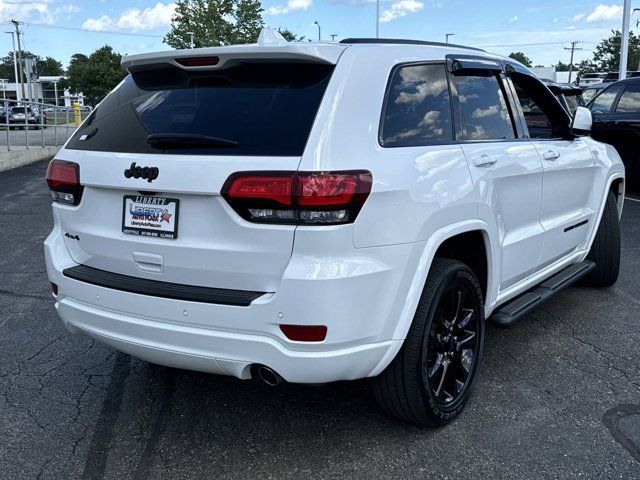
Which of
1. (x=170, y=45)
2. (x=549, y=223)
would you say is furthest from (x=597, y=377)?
(x=170, y=45)

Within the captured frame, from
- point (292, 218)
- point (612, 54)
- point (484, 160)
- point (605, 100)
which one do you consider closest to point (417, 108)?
point (484, 160)

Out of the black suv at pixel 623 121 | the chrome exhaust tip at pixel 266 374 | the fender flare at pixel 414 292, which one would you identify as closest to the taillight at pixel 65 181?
the chrome exhaust tip at pixel 266 374

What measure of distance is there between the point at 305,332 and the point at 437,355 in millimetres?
912

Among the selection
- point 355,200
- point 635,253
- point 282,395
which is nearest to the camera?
point 355,200

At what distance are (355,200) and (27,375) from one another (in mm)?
2420

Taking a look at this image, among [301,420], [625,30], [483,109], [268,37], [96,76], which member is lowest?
[301,420]

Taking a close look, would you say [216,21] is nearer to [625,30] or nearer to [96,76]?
[96,76]

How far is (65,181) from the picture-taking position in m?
3.19

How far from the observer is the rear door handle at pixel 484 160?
3.34 metres

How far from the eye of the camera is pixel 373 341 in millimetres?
2734

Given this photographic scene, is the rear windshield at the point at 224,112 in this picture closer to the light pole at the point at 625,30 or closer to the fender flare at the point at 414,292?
the fender flare at the point at 414,292

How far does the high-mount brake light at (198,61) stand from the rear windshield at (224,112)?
0.04 meters

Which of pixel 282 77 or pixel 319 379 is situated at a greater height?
pixel 282 77

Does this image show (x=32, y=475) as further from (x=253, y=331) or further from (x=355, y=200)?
(x=355, y=200)
